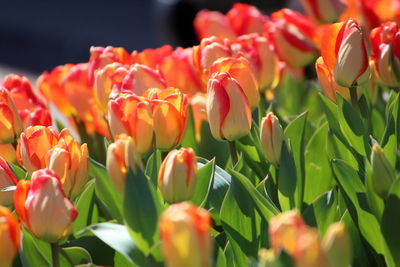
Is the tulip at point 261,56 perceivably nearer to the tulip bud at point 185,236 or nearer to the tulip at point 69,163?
the tulip at point 69,163

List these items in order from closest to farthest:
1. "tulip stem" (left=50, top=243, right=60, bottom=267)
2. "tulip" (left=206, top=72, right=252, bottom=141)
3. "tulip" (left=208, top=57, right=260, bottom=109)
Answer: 1. "tulip stem" (left=50, top=243, right=60, bottom=267)
2. "tulip" (left=206, top=72, right=252, bottom=141)
3. "tulip" (left=208, top=57, right=260, bottom=109)

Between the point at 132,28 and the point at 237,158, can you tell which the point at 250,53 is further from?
the point at 132,28

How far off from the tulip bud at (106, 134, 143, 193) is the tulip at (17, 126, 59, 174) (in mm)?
225

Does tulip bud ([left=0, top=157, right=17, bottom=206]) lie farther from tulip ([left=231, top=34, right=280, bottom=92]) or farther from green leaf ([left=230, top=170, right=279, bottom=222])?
tulip ([left=231, top=34, right=280, bottom=92])

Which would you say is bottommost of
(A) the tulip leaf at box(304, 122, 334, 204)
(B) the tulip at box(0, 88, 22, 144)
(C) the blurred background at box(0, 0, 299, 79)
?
(C) the blurred background at box(0, 0, 299, 79)

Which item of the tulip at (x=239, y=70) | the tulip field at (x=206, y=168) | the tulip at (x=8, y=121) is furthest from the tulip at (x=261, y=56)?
the tulip at (x=8, y=121)

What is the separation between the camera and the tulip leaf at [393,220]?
46.3 inches

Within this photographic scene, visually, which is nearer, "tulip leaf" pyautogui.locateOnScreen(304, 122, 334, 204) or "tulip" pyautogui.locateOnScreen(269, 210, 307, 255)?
"tulip" pyautogui.locateOnScreen(269, 210, 307, 255)

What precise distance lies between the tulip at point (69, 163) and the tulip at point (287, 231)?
444 mm

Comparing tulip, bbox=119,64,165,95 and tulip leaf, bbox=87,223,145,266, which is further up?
tulip, bbox=119,64,165,95

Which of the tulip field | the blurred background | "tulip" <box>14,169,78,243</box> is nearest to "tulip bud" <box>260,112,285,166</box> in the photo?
the tulip field

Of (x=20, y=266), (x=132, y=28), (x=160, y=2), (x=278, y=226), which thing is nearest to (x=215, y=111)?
(x=20, y=266)

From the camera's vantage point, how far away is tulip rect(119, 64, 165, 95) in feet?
5.11

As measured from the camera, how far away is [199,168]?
1.32 meters
